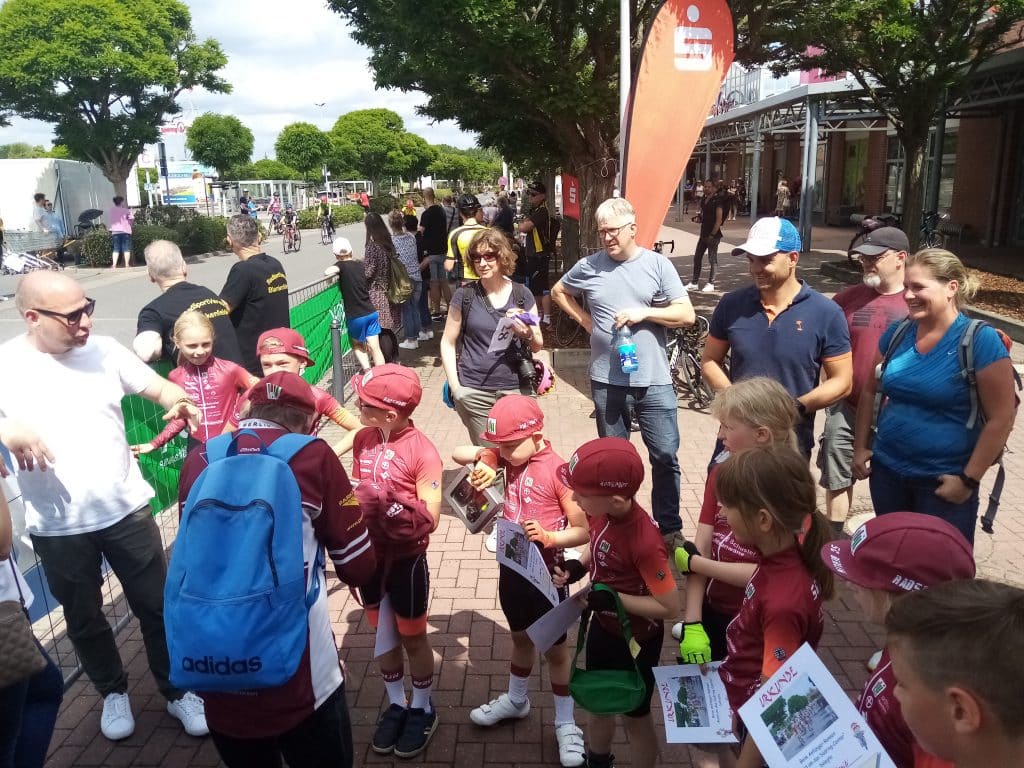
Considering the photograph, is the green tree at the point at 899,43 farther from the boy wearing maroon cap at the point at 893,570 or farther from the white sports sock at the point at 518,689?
the boy wearing maroon cap at the point at 893,570

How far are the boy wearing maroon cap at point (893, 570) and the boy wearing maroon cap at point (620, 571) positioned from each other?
71cm

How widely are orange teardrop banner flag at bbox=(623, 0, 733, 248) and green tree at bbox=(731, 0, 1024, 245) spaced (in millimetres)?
2596

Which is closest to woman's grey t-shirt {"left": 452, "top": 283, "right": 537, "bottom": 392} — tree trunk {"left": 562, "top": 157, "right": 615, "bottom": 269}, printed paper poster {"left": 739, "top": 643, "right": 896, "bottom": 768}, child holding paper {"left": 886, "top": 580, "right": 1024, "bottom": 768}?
printed paper poster {"left": 739, "top": 643, "right": 896, "bottom": 768}

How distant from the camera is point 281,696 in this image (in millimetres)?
1966

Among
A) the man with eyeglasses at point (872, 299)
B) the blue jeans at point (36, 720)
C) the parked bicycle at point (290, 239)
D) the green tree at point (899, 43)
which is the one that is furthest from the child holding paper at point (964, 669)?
the parked bicycle at point (290, 239)

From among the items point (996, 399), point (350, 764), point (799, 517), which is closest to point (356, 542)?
point (350, 764)

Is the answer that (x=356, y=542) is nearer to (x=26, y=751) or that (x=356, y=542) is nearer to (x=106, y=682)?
(x=26, y=751)

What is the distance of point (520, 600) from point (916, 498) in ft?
5.77

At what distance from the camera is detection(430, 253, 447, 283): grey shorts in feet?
38.4

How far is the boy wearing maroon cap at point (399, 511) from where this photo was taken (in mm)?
2875

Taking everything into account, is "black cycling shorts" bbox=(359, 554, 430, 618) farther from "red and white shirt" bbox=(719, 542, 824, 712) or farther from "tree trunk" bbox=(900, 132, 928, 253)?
"tree trunk" bbox=(900, 132, 928, 253)

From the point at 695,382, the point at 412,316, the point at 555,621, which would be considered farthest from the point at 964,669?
the point at 412,316

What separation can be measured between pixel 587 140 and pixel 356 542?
918 cm

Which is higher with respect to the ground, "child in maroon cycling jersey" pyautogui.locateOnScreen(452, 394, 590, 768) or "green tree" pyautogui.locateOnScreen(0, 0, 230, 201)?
"green tree" pyautogui.locateOnScreen(0, 0, 230, 201)
